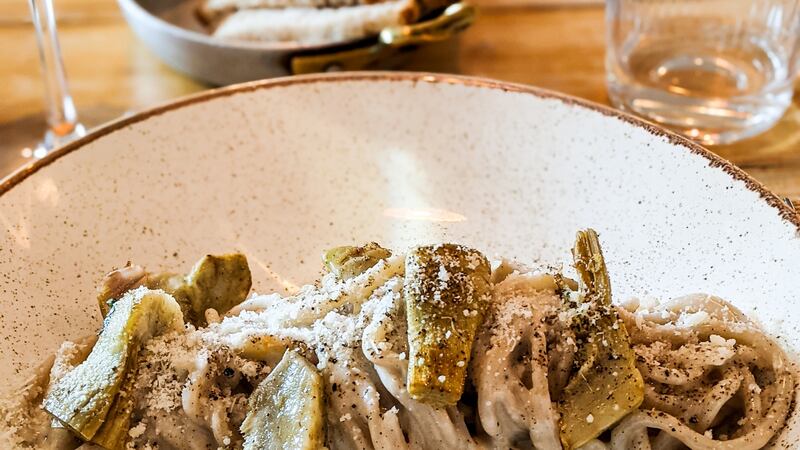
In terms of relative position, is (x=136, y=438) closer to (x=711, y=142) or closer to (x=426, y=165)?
(x=426, y=165)

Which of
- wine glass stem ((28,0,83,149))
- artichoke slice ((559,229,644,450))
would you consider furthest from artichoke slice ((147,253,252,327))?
wine glass stem ((28,0,83,149))

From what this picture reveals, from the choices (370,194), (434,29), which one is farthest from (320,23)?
(370,194)

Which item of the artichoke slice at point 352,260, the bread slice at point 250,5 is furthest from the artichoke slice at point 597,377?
the bread slice at point 250,5

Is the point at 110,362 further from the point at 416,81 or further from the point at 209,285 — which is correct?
the point at 416,81

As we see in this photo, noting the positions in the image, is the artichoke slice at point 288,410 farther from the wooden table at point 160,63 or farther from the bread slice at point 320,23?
the wooden table at point 160,63

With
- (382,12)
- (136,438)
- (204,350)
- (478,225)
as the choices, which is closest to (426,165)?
(478,225)
